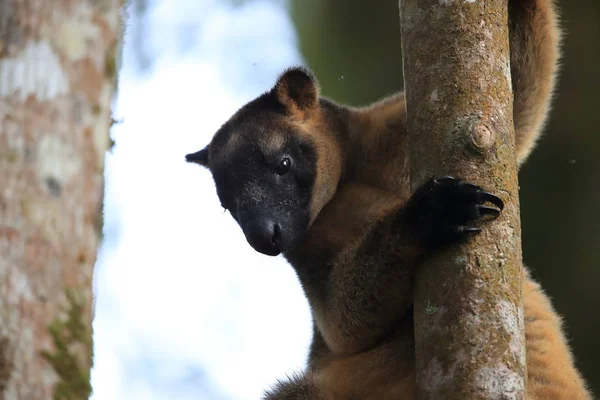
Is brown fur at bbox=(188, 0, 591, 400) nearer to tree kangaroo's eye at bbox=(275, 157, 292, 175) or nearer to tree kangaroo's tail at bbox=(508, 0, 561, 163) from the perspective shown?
tree kangaroo's tail at bbox=(508, 0, 561, 163)


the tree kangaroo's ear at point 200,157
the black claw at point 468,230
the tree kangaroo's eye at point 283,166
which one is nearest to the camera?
the black claw at point 468,230

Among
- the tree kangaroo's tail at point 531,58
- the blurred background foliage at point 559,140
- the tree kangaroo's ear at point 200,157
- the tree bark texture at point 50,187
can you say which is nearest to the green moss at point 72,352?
the tree bark texture at point 50,187

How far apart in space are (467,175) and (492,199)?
148 mm

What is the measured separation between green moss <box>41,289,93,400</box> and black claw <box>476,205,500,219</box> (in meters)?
1.59

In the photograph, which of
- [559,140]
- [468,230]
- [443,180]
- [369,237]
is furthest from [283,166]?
[559,140]

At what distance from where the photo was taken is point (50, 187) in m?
2.47

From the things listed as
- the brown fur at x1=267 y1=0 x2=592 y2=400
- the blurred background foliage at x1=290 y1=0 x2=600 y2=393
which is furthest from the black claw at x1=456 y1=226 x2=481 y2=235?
the blurred background foliage at x1=290 y1=0 x2=600 y2=393

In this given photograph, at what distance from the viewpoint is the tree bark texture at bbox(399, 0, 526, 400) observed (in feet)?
9.78

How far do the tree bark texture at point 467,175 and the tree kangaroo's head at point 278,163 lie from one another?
164 cm

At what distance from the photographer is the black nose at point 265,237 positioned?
489 cm

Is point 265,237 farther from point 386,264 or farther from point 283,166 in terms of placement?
point 386,264

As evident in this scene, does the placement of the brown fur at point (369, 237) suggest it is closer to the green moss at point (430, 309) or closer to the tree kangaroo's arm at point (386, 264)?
the tree kangaroo's arm at point (386, 264)

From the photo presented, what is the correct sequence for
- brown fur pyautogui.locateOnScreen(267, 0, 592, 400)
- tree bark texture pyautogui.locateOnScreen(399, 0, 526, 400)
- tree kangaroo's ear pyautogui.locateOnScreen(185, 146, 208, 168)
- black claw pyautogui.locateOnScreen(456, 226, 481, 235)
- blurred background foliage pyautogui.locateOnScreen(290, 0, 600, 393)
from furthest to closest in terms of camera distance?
blurred background foliage pyautogui.locateOnScreen(290, 0, 600, 393) → tree kangaroo's ear pyautogui.locateOnScreen(185, 146, 208, 168) → brown fur pyautogui.locateOnScreen(267, 0, 592, 400) → black claw pyautogui.locateOnScreen(456, 226, 481, 235) → tree bark texture pyautogui.locateOnScreen(399, 0, 526, 400)

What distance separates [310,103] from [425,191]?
249 cm
